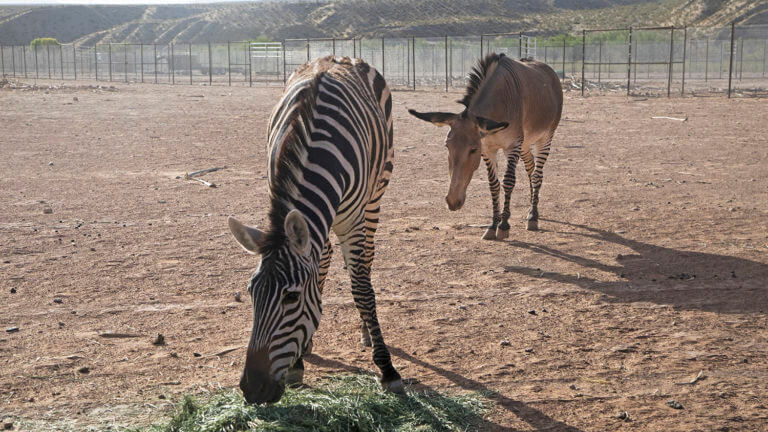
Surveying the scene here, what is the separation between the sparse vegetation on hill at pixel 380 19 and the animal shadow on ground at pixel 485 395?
227 ft

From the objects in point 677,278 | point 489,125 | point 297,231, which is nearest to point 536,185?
point 489,125

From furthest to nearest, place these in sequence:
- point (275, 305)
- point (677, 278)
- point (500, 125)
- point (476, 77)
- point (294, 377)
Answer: point (476, 77) → point (500, 125) → point (677, 278) → point (294, 377) → point (275, 305)

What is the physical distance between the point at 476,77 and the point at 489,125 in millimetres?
1362

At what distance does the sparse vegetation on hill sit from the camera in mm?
72375

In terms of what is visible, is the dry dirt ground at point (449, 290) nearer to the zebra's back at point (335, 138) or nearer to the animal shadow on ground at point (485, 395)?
the animal shadow on ground at point (485, 395)

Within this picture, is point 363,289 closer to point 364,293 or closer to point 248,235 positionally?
point 364,293

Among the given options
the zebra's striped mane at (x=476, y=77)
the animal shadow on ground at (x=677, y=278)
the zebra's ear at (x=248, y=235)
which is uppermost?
the zebra's striped mane at (x=476, y=77)

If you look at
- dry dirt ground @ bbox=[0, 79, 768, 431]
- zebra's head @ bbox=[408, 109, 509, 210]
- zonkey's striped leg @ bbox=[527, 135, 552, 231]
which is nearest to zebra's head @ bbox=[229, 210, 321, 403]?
dry dirt ground @ bbox=[0, 79, 768, 431]

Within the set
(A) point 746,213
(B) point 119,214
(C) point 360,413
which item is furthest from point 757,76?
(C) point 360,413

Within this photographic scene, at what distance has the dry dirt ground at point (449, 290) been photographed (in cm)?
465

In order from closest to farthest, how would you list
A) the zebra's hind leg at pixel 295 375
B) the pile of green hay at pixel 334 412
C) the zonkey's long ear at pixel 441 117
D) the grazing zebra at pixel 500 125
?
the pile of green hay at pixel 334 412 < the zebra's hind leg at pixel 295 375 < the grazing zebra at pixel 500 125 < the zonkey's long ear at pixel 441 117

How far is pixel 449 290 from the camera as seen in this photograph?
22.4 ft

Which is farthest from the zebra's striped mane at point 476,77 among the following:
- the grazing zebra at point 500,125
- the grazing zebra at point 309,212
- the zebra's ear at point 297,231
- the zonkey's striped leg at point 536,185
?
the zebra's ear at point 297,231

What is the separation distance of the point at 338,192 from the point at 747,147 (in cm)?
1311
